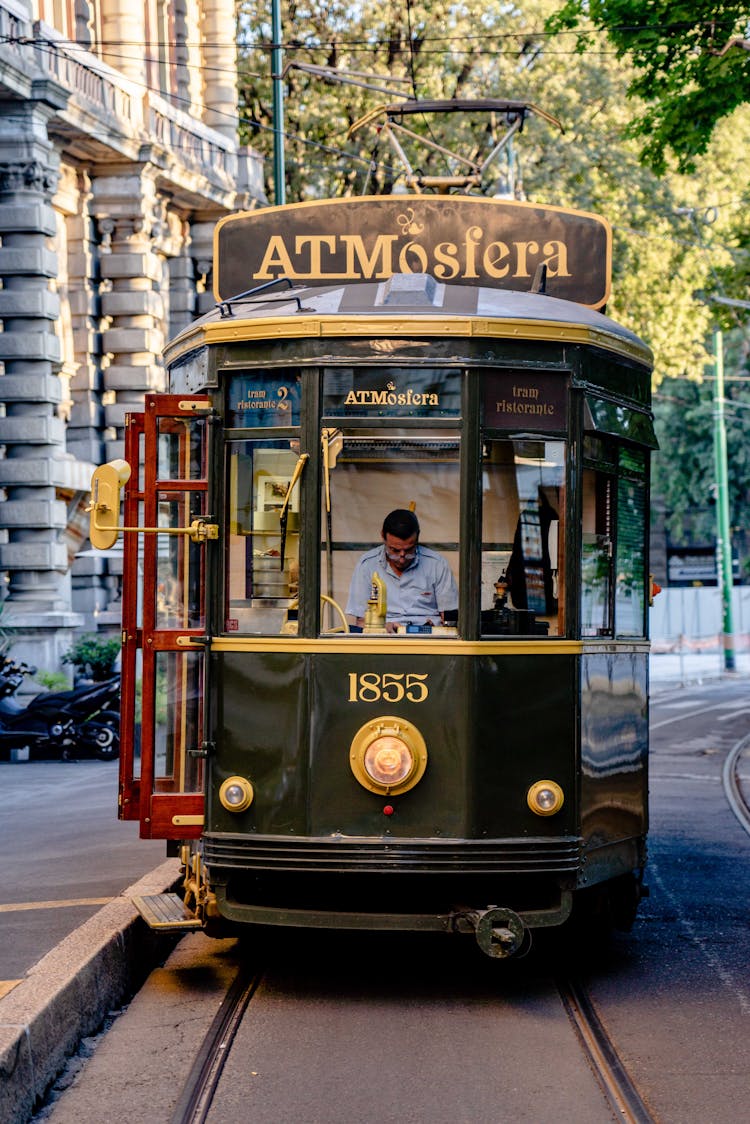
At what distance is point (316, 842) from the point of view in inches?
286

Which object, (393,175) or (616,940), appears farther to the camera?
(393,175)

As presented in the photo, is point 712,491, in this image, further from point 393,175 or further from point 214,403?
point 214,403

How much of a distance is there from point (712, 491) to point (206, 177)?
29229mm

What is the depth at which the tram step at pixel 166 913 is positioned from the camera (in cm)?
764

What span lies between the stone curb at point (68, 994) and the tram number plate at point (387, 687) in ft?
4.82

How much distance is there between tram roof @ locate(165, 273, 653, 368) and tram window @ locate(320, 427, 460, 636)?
0.45 m

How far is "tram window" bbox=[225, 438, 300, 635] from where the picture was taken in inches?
295

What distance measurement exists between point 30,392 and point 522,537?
18.3 metres

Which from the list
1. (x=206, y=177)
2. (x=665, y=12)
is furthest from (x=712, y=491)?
(x=665, y=12)

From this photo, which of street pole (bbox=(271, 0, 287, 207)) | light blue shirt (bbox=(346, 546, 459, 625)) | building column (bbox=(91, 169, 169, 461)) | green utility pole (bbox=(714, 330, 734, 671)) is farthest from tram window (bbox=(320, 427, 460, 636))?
green utility pole (bbox=(714, 330, 734, 671))

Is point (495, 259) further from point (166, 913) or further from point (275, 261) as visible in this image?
point (166, 913)

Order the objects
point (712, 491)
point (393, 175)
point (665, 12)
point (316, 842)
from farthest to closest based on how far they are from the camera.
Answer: point (712, 491)
point (393, 175)
point (665, 12)
point (316, 842)

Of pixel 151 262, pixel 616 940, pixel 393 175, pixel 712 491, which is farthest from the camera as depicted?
pixel 712 491

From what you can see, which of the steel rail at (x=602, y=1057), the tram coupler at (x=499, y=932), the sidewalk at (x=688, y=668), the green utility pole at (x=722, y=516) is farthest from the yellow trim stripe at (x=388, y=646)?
the green utility pole at (x=722, y=516)
